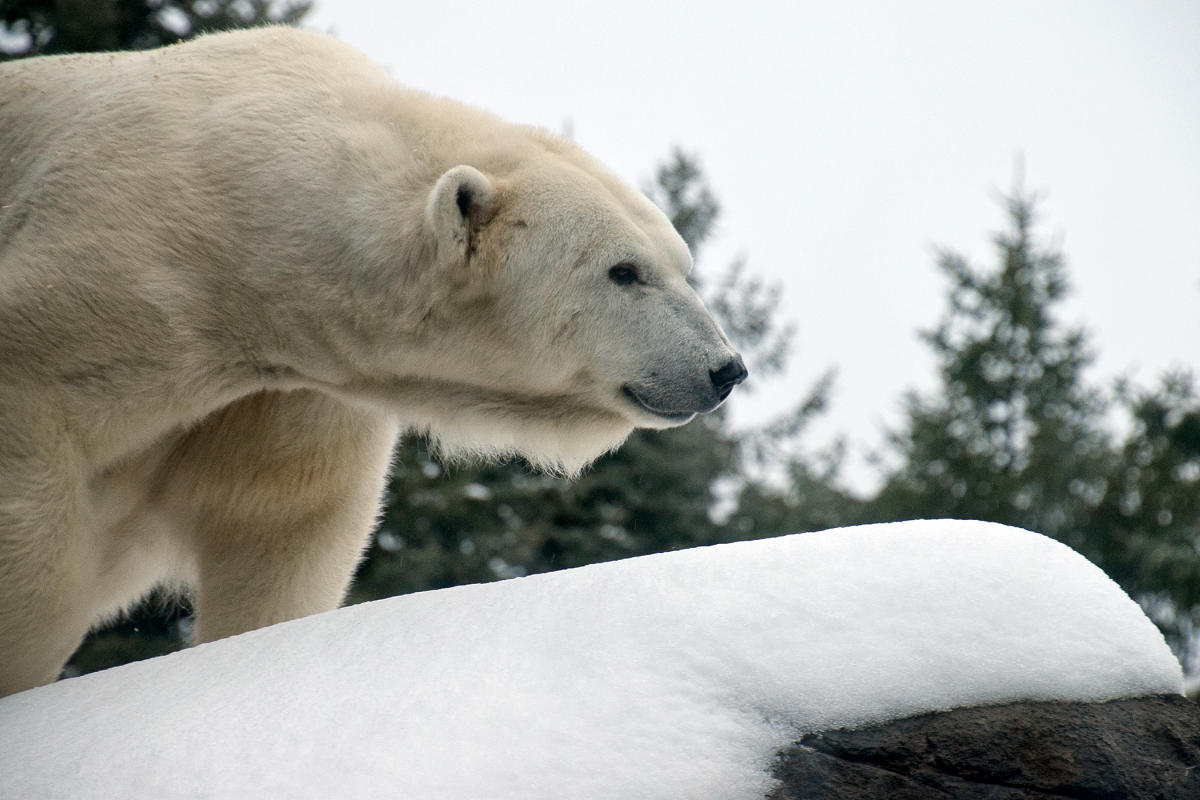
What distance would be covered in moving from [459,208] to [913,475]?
1279 centimetres

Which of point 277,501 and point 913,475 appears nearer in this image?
point 277,501

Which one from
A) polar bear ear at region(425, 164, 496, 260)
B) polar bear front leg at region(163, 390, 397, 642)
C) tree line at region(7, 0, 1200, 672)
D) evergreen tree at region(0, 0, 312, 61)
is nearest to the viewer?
polar bear ear at region(425, 164, 496, 260)

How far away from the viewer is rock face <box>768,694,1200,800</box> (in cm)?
203

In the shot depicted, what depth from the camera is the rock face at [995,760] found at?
2.03 meters

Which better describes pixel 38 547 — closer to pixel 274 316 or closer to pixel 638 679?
pixel 274 316

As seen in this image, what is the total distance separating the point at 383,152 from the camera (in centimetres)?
293

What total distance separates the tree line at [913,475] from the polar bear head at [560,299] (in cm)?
731

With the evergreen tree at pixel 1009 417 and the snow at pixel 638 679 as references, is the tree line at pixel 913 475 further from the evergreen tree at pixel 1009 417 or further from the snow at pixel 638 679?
the snow at pixel 638 679

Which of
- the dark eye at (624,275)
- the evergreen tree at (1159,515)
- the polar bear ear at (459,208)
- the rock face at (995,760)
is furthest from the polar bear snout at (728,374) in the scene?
the evergreen tree at (1159,515)

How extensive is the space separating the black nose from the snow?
22.9 inches

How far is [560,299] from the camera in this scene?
2.97 m

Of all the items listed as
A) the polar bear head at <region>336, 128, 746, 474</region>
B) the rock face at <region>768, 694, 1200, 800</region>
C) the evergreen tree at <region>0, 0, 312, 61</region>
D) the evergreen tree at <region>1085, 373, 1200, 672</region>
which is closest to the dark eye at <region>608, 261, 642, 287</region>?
the polar bear head at <region>336, 128, 746, 474</region>

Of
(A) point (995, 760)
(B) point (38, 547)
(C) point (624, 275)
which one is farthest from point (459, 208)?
(A) point (995, 760)

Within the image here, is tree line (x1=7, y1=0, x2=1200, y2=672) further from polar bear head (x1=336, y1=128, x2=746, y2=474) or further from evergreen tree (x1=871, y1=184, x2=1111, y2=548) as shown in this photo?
polar bear head (x1=336, y1=128, x2=746, y2=474)
